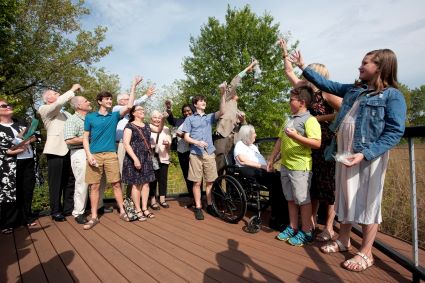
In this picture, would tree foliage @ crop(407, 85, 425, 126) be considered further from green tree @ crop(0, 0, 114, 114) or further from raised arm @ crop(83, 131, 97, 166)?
raised arm @ crop(83, 131, 97, 166)

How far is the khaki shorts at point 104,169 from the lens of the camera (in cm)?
335

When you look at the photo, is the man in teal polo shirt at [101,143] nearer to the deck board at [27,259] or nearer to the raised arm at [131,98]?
the raised arm at [131,98]

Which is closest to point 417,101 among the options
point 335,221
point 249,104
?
point 249,104

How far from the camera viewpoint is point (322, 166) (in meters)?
2.56

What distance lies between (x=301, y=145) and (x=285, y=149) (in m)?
0.17

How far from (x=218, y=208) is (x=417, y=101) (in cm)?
7901

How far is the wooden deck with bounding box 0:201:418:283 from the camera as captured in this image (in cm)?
201

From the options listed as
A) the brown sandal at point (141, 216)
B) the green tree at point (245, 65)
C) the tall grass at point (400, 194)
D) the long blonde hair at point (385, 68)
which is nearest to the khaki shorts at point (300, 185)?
the tall grass at point (400, 194)

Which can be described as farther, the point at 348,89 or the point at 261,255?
the point at 261,255

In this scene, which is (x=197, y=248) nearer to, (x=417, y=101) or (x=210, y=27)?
(x=210, y=27)

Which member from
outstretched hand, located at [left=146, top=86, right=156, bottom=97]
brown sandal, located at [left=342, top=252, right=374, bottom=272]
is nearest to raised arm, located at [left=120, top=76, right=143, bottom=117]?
outstretched hand, located at [left=146, top=86, right=156, bottom=97]

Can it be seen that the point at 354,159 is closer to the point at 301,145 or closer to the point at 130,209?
the point at 301,145

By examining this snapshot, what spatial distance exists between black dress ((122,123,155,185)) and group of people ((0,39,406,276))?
12 mm

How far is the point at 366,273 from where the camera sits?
1.97 meters
